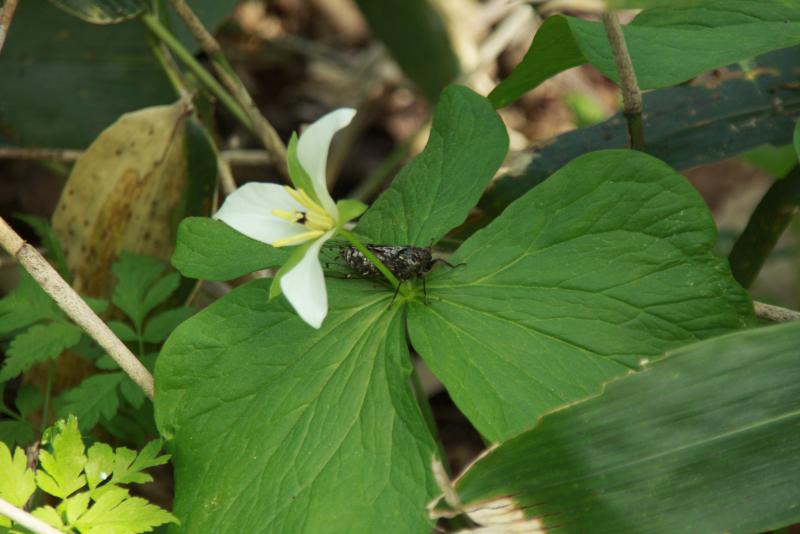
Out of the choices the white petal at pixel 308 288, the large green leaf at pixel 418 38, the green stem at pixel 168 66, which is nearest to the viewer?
the white petal at pixel 308 288

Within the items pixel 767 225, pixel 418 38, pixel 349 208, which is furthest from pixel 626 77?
pixel 418 38

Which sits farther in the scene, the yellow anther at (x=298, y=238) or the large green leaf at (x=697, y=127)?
the large green leaf at (x=697, y=127)

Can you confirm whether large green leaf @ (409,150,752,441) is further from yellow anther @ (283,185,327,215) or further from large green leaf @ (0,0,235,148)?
large green leaf @ (0,0,235,148)

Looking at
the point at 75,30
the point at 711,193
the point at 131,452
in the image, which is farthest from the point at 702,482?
the point at 711,193

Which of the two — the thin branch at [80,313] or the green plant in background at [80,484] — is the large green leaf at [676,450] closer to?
the green plant in background at [80,484]

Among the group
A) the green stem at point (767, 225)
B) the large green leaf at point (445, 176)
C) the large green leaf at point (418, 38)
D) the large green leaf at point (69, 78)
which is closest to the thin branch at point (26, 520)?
the large green leaf at point (445, 176)

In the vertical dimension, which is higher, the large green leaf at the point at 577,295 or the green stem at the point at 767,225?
the large green leaf at the point at 577,295

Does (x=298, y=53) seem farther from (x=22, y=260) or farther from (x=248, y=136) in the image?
(x=22, y=260)
